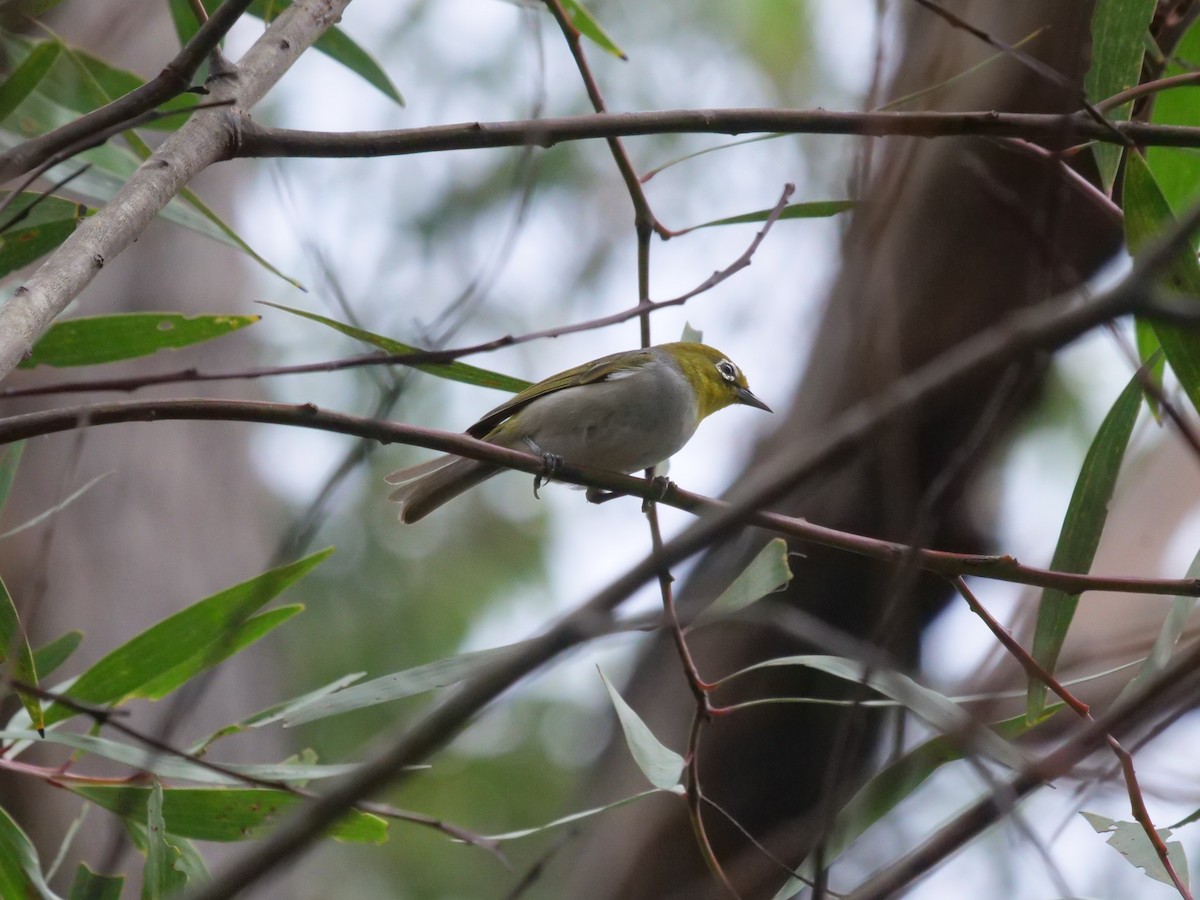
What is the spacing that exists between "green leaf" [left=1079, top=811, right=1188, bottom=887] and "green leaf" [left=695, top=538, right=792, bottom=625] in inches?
29.3

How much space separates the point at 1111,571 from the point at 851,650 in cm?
459

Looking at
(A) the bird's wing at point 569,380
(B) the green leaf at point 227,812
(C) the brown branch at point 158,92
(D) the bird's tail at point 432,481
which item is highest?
(A) the bird's wing at point 569,380

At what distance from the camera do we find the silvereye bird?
10.8ft

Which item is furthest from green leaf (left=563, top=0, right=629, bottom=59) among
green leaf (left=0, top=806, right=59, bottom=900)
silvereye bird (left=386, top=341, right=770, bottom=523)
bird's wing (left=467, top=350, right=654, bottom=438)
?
green leaf (left=0, top=806, right=59, bottom=900)

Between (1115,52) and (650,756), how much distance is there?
169 centimetres

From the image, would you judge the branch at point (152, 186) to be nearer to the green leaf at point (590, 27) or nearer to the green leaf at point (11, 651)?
the green leaf at point (11, 651)

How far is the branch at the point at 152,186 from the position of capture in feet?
4.79

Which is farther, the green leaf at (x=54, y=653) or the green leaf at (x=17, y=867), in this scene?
the green leaf at (x=54, y=653)

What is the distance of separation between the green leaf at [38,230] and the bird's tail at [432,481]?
1023mm

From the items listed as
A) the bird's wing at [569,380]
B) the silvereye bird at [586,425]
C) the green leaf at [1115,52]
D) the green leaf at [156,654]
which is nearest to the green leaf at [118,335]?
the green leaf at [156,654]

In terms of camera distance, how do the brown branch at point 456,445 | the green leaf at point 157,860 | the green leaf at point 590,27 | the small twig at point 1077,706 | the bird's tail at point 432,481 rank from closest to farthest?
1. the brown branch at point 456,445
2. the small twig at point 1077,706
3. the green leaf at point 157,860
4. the green leaf at point 590,27
5. the bird's tail at point 432,481

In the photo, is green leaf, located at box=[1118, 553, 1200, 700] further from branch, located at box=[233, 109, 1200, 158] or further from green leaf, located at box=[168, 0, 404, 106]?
green leaf, located at box=[168, 0, 404, 106]

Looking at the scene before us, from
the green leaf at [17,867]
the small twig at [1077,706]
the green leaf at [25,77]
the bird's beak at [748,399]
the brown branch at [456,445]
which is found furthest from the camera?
the bird's beak at [748,399]

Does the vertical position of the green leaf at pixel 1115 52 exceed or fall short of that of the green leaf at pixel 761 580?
it exceeds it
